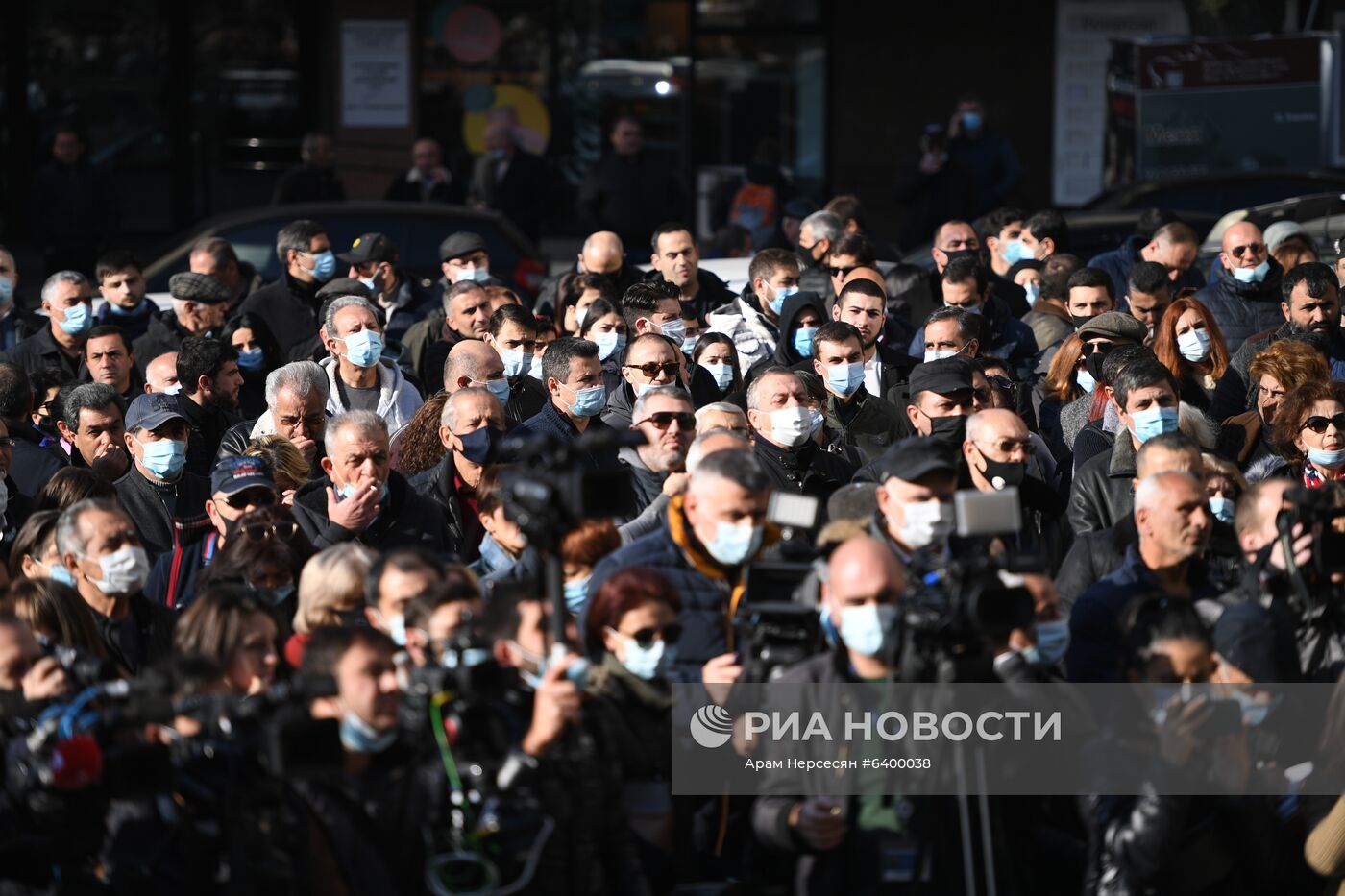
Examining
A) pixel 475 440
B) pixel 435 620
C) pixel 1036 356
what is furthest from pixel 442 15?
pixel 435 620

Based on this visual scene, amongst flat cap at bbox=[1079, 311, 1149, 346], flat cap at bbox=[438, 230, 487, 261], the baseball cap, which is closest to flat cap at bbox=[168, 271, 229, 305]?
flat cap at bbox=[438, 230, 487, 261]

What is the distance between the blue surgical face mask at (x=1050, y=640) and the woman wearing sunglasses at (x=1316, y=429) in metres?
2.62

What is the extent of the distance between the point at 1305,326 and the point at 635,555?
5.14 m

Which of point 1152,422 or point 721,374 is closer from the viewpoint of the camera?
point 1152,422

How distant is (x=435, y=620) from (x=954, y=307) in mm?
5380

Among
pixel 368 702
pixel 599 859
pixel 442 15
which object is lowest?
pixel 599 859

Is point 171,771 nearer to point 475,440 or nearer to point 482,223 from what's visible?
point 475,440

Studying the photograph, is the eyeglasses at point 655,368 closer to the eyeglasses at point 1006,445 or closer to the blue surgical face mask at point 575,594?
the eyeglasses at point 1006,445

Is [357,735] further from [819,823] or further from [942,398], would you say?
[942,398]

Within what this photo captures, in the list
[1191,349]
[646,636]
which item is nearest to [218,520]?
[646,636]

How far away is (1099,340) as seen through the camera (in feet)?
32.0

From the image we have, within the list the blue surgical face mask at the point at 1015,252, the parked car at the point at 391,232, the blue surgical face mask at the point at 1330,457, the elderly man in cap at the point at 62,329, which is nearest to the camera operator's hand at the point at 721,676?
Answer: the blue surgical face mask at the point at 1330,457

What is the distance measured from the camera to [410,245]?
47.5ft

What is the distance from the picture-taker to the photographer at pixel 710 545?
241 inches
